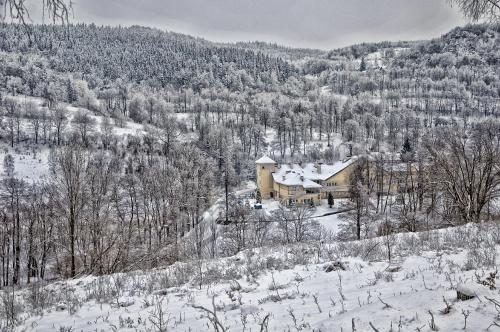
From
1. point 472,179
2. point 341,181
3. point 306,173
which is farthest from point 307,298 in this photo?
point 306,173

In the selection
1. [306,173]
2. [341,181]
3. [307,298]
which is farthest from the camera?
[306,173]

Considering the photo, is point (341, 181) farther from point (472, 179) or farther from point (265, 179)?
point (472, 179)

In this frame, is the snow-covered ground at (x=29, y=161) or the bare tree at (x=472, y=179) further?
the snow-covered ground at (x=29, y=161)

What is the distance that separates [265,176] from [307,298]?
61.4 m

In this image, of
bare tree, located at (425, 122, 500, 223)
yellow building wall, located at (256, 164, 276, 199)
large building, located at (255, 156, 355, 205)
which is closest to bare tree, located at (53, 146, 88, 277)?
bare tree, located at (425, 122, 500, 223)

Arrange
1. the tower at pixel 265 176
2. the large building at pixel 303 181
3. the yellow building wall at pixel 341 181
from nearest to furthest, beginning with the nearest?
the large building at pixel 303 181 < the yellow building wall at pixel 341 181 < the tower at pixel 265 176

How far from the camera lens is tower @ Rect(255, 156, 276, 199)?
215 ft

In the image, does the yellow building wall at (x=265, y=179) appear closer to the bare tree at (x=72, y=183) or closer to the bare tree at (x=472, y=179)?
the bare tree at (x=472, y=179)

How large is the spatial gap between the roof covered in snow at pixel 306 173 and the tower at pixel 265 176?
1531 mm

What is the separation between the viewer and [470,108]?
153875 millimetres

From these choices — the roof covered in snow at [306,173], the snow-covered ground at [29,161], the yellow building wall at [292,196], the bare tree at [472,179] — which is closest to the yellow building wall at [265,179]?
the roof covered in snow at [306,173]

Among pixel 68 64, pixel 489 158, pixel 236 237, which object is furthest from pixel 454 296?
pixel 68 64

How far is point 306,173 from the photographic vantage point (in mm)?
63750

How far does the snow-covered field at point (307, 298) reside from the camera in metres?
3.21
